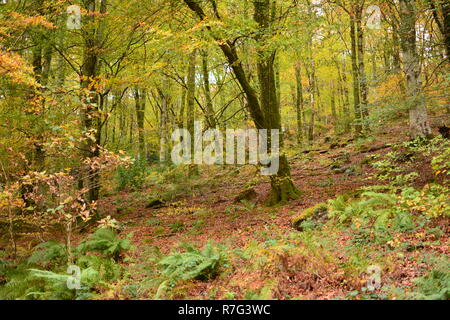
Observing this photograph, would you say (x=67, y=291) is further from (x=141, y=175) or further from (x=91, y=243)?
(x=141, y=175)

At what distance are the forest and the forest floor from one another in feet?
0.13

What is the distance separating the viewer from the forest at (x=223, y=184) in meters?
4.77

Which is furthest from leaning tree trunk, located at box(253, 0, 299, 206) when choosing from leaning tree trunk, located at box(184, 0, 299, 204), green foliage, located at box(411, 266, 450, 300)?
green foliage, located at box(411, 266, 450, 300)

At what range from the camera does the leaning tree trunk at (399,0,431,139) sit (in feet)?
25.5

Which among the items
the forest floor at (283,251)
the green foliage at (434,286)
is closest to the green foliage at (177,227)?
the forest floor at (283,251)

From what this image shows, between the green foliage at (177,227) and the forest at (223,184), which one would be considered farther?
the green foliage at (177,227)

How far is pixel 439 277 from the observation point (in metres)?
3.95

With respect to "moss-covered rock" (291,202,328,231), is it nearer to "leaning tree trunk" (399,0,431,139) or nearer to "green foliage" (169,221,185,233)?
"leaning tree trunk" (399,0,431,139)

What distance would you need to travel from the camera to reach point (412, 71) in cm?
905

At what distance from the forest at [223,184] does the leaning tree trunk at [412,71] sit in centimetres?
5

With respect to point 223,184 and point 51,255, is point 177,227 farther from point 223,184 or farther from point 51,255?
point 223,184

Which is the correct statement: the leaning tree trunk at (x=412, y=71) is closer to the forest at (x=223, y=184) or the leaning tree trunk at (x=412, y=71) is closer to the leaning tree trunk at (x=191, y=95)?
the forest at (x=223, y=184)
